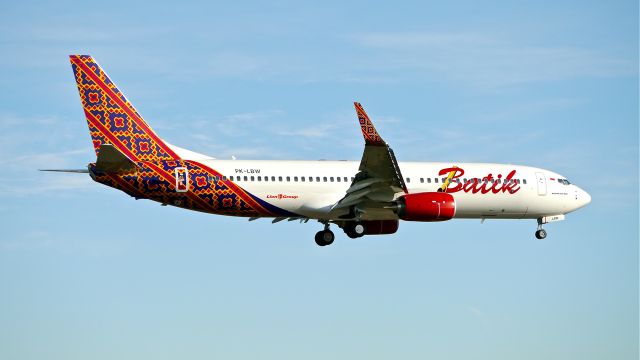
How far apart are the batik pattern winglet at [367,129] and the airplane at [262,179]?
4 cm

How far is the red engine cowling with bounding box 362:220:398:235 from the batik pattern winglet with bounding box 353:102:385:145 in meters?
8.27

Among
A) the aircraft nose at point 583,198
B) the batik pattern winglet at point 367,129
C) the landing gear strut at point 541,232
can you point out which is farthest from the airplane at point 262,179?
the aircraft nose at point 583,198

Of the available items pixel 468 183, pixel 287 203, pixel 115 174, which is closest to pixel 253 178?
pixel 287 203

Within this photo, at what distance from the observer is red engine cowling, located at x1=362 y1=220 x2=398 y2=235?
178 feet

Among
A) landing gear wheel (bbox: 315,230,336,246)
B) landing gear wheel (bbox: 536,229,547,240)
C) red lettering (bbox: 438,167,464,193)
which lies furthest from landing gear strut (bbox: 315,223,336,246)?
landing gear wheel (bbox: 536,229,547,240)

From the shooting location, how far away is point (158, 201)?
49.5 metres

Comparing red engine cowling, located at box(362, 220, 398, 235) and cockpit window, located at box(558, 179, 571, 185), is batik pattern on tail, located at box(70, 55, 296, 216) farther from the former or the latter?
cockpit window, located at box(558, 179, 571, 185)

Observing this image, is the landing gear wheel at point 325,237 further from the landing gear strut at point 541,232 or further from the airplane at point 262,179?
the landing gear strut at point 541,232

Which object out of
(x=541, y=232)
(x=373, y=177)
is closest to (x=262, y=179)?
(x=373, y=177)

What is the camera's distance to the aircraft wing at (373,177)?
46.6m

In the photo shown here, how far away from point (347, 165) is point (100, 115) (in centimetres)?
1149

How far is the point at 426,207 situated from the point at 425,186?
3686 mm

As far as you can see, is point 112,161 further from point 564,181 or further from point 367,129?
point 564,181

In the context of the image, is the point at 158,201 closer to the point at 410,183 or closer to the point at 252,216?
the point at 252,216
